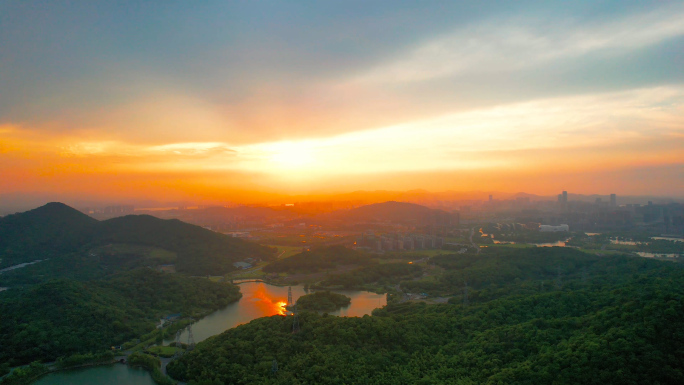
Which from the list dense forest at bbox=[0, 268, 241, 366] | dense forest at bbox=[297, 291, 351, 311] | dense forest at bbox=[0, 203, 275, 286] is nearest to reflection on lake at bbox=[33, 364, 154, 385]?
dense forest at bbox=[0, 268, 241, 366]

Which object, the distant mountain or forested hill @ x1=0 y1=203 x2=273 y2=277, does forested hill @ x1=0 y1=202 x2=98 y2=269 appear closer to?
forested hill @ x1=0 y1=203 x2=273 y2=277

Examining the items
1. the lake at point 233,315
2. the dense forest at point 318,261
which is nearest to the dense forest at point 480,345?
the lake at point 233,315

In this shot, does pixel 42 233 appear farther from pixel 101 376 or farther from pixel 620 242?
pixel 620 242

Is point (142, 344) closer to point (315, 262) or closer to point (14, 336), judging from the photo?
point (14, 336)

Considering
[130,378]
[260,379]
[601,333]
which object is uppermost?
[601,333]

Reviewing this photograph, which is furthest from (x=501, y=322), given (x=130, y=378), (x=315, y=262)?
(x=315, y=262)

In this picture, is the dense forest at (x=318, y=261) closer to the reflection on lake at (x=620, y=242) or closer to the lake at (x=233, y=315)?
the lake at (x=233, y=315)
